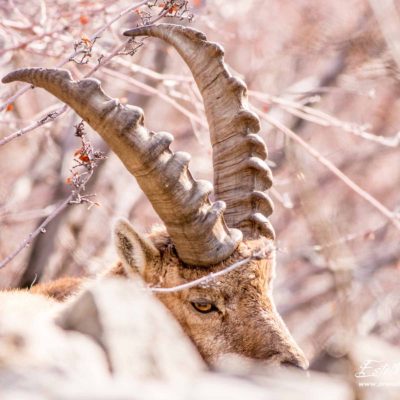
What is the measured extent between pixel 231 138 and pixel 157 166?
1.21 meters

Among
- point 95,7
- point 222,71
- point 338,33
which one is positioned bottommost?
point 222,71

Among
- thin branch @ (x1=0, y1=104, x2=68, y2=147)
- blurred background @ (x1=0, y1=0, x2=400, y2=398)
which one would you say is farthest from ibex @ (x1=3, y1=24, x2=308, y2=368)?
blurred background @ (x1=0, y1=0, x2=400, y2=398)

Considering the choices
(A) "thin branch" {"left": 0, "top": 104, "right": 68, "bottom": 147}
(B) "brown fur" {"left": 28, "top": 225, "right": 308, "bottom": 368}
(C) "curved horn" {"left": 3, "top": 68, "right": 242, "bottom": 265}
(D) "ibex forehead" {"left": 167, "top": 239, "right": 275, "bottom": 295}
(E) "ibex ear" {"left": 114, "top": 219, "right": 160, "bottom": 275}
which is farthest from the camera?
(E) "ibex ear" {"left": 114, "top": 219, "right": 160, "bottom": 275}

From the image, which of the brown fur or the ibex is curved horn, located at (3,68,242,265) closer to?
the ibex

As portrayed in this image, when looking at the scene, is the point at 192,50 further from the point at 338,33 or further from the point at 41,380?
the point at 338,33

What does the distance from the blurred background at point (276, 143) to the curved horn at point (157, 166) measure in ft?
5.24

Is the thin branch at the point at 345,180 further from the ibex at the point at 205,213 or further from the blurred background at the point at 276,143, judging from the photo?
the ibex at the point at 205,213

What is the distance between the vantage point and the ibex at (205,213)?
15.8ft

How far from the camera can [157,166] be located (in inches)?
197

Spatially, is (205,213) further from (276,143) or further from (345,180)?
(276,143)

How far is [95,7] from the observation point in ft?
25.2

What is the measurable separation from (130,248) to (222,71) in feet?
5.07

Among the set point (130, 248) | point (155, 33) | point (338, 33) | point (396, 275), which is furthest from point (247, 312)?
point (338, 33)

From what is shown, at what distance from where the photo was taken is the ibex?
4.80 meters
